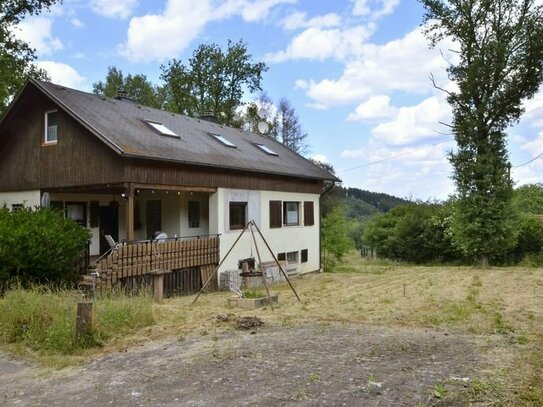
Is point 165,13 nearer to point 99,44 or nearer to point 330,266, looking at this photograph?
point 99,44

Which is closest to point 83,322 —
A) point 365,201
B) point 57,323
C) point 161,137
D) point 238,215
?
point 57,323

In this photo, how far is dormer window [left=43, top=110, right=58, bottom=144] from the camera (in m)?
14.2

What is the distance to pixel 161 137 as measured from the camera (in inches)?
564

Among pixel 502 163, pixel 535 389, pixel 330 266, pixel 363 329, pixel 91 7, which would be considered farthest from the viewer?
pixel 330 266

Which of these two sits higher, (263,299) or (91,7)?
(91,7)

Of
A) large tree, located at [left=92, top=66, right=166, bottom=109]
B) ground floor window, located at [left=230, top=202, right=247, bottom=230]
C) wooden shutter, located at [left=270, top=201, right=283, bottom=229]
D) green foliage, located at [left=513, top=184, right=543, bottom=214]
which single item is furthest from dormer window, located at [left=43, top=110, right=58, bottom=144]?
green foliage, located at [left=513, top=184, right=543, bottom=214]

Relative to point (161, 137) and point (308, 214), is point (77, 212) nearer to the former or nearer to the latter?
point (161, 137)

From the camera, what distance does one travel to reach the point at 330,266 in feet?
78.0

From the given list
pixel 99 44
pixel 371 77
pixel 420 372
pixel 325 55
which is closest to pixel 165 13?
pixel 99 44

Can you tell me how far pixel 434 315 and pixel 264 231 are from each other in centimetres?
877

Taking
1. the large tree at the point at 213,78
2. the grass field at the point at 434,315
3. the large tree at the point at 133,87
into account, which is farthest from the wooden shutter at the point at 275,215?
the large tree at the point at 133,87

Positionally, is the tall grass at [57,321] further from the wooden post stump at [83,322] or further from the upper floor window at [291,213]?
the upper floor window at [291,213]

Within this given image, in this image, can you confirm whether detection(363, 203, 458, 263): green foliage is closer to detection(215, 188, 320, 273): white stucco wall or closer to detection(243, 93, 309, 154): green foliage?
detection(215, 188, 320, 273): white stucco wall

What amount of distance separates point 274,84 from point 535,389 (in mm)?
32967
